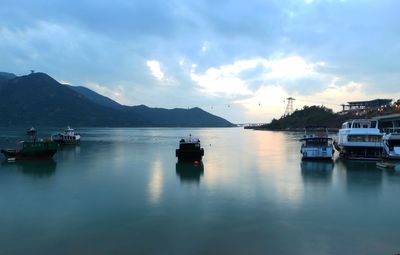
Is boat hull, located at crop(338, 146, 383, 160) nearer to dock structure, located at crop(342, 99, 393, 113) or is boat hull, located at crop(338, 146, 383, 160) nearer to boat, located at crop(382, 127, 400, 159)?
boat, located at crop(382, 127, 400, 159)

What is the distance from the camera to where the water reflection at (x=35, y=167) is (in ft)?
117

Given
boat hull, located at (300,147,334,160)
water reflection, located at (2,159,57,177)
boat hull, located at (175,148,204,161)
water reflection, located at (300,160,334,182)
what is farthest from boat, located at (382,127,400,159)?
water reflection, located at (2,159,57,177)

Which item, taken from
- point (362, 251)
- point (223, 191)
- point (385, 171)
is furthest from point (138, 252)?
point (385, 171)

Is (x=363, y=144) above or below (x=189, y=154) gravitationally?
above

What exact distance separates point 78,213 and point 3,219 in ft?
11.6

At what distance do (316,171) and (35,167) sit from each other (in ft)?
96.0

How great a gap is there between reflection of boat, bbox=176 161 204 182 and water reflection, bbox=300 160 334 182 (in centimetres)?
973

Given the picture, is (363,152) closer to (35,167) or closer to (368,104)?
(35,167)

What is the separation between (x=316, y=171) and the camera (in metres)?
37.7

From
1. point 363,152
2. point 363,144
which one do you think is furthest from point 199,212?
point 363,152

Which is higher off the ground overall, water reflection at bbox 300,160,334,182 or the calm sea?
water reflection at bbox 300,160,334,182

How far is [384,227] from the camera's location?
17234mm

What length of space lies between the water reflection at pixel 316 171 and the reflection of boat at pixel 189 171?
973 centimetres

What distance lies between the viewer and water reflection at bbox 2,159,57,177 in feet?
117
